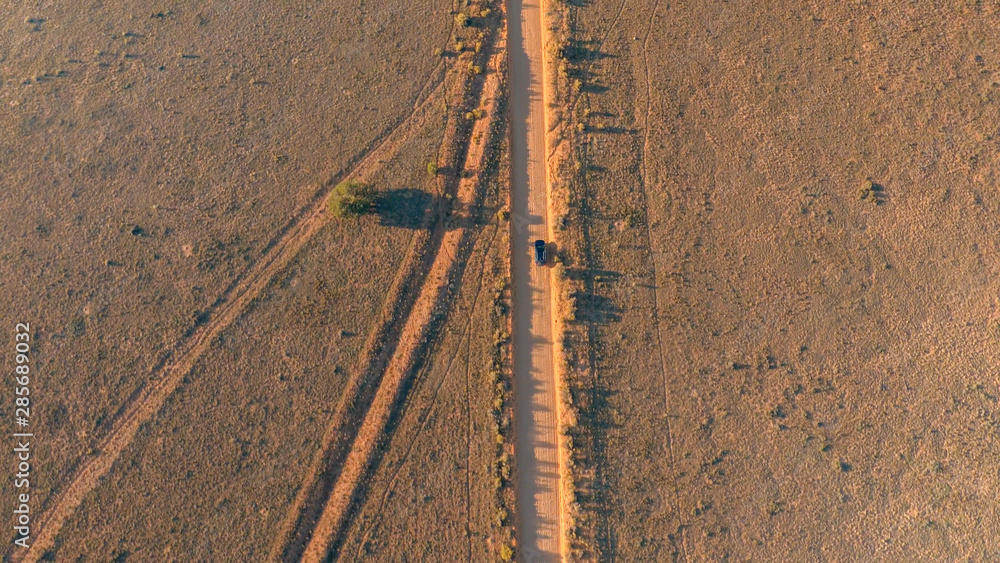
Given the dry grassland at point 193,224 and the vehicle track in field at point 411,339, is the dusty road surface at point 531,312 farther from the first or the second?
the dry grassland at point 193,224

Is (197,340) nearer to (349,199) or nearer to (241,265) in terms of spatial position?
(241,265)

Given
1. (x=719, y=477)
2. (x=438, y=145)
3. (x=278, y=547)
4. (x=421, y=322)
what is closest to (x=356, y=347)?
(x=421, y=322)

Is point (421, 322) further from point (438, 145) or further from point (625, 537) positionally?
point (625, 537)

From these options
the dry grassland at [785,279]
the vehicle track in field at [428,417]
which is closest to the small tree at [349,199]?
the vehicle track in field at [428,417]

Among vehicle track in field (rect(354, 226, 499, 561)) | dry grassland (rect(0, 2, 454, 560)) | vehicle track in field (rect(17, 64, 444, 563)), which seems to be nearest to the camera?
vehicle track in field (rect(354, 226, 499, 561))

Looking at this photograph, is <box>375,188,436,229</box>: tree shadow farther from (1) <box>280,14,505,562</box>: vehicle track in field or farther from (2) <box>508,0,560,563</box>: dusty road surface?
(2) <box>508,0,560,563</box>: dusty road surface

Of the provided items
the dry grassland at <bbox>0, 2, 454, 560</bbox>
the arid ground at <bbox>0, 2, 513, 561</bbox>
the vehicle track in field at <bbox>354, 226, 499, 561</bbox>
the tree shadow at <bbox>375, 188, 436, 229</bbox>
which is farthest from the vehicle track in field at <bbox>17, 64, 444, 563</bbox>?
the vehicle track in field at <bbox>354, 226, 499, 561</bbox>
